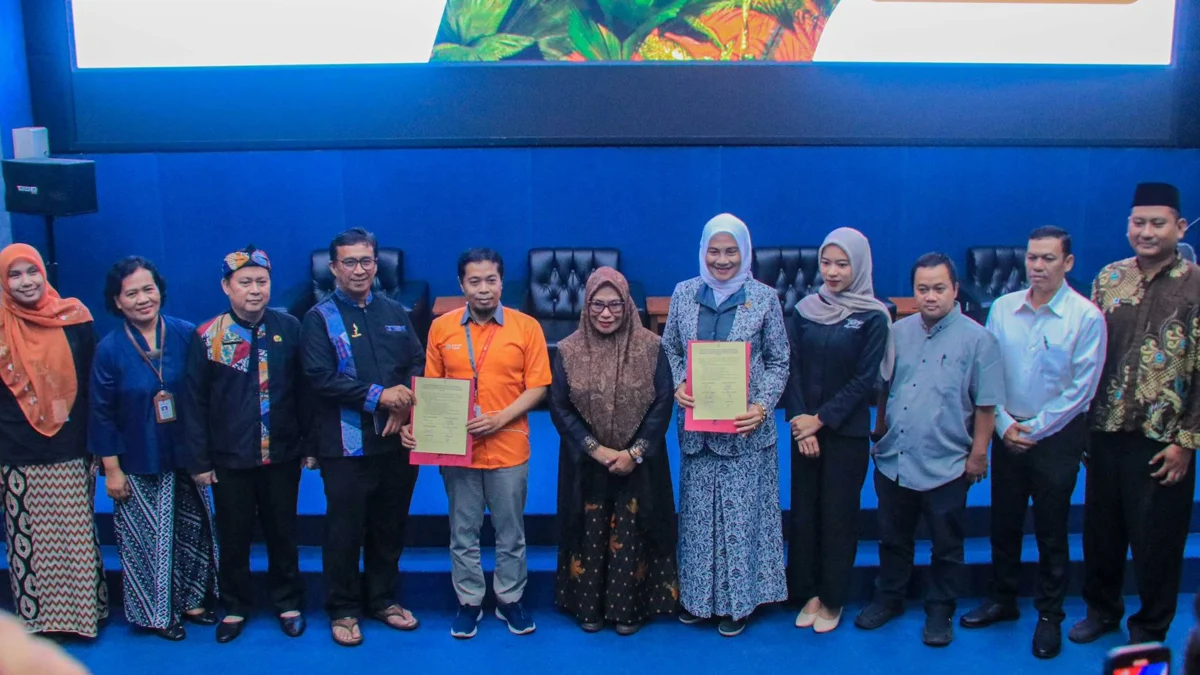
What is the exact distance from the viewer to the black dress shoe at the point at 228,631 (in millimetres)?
3883

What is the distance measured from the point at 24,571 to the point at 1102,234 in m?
6.64

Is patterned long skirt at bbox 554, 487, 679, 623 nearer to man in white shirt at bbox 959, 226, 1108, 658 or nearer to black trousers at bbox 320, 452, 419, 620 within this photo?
black trousers at bbox 320, 452, 419, 620

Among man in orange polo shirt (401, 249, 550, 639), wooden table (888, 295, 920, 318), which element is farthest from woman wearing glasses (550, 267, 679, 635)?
Answer: wooden table (888, 295, 920, 318)

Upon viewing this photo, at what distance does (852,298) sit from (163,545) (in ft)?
8.81

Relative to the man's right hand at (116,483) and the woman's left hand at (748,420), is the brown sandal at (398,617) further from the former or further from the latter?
the woman's left hand at (748,420)

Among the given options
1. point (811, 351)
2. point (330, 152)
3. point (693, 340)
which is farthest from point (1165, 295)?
point (330, 152)

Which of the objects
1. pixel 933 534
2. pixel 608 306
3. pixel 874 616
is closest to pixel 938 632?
pixel 874 616

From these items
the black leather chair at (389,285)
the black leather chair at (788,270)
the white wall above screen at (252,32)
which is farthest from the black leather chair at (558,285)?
the white wall above screen at (252,32)

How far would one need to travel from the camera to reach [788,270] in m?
6.64

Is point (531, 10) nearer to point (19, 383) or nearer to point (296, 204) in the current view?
point (296, 204)

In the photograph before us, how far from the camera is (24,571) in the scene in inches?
151

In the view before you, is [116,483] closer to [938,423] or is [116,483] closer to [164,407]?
[164,407]

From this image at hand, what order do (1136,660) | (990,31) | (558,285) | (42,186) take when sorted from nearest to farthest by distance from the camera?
1. (1136,660)
2. (42,186)
3. (558,285)
4. (990,31)

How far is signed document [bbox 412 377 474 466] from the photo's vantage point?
3676 millimetres
